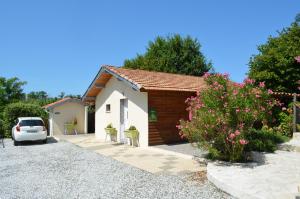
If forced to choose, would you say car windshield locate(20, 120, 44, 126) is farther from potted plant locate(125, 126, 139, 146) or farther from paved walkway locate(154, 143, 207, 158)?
paved walkway locate(154, 143, 207, 158)

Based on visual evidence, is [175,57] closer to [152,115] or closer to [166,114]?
[166,114]

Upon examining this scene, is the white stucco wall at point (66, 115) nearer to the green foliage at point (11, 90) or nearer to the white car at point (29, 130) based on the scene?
the white car at point (29, 130)

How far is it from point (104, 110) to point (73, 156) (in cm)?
613

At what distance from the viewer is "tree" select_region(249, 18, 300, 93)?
47.5ft

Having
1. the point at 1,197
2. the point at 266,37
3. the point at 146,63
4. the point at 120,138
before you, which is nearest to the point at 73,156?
the point at 120,138

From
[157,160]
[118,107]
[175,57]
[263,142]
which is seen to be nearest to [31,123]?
[118,107]

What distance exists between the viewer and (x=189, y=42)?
34531mm

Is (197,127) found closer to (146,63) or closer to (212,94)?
(212,94)

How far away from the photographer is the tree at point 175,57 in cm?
3284

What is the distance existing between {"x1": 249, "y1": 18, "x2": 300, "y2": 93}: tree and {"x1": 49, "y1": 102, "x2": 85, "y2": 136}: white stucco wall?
1358cm

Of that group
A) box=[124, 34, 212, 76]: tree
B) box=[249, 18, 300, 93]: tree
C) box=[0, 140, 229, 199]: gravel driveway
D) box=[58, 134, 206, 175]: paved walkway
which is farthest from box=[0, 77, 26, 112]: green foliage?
box=[249, 18, 300, 93]: tree

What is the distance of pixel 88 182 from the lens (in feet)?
23.5

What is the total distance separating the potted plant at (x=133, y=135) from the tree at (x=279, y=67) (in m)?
7.15

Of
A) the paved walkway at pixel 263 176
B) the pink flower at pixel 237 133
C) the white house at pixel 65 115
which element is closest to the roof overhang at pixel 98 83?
the white house at pixel 65 115
